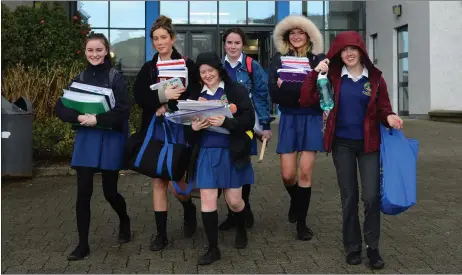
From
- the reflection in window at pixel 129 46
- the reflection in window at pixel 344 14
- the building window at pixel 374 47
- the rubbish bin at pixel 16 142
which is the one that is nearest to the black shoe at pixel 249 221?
the rubbish bin at pixel 16 142

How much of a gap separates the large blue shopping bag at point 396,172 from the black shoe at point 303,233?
107cm

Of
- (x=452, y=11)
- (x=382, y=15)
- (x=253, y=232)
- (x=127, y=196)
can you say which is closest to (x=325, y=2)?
(x=382, y=15)

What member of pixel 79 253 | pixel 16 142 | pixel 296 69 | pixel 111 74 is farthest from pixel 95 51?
pixel 16 142

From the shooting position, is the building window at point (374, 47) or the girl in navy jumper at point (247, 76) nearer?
the girl in navy jumper at point (247, 76)

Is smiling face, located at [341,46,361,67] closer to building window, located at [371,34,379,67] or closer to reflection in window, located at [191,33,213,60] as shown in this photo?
reflection in window, located at [191,33,213,60]

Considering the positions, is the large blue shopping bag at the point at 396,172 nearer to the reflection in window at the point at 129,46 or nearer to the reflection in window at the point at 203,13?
the reflection in window at the point at 203,13

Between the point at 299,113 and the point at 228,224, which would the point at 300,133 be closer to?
the point at 299,113

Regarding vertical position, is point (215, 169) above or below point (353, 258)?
above

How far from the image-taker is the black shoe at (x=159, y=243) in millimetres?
5164

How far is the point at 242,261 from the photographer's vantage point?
4.79 meters

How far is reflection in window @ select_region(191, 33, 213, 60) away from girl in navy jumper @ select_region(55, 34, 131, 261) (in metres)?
16.9

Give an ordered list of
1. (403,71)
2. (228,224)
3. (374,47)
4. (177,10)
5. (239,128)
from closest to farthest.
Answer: (239,128) → (228,224) → (403,71) → (177,10) → (374,47)

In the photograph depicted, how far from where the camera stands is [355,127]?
4668 mm

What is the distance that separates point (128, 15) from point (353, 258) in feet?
63.5
